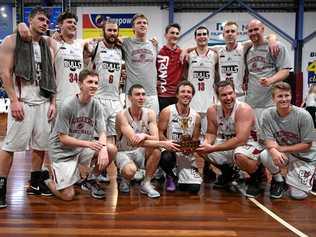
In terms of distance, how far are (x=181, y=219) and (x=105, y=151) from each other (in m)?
0.92

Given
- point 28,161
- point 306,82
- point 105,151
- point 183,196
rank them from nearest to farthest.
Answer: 1. point 105,151
2. point 183,196
3. point 28,161
4. point 306,82

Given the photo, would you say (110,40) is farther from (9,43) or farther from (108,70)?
(9,43)

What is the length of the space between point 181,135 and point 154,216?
1042mm

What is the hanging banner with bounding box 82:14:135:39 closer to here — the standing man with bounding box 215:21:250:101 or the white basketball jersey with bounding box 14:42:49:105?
the standing man with bounding box 215:21:250:101

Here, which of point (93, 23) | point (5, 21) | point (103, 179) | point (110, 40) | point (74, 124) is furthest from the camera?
point (5, 21)

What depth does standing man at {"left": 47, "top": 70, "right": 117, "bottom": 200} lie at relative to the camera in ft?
11.0

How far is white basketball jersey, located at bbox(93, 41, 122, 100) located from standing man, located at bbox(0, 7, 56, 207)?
0.60 metres

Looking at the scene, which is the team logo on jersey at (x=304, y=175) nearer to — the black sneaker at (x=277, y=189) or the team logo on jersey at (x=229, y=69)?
the black sneaker at (x=277, y=189)

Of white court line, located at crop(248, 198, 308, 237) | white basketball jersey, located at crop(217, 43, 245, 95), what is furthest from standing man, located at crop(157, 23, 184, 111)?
white court line, located at crop(248, 198, 308, 237)

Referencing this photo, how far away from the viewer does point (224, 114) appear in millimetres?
3725

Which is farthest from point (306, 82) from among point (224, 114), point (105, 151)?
point (105, 151)

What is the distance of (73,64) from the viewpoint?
12.8ft

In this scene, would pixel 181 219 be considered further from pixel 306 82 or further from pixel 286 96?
pixel 306 82

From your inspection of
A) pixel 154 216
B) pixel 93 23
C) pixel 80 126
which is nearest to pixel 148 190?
pixel 154 216
